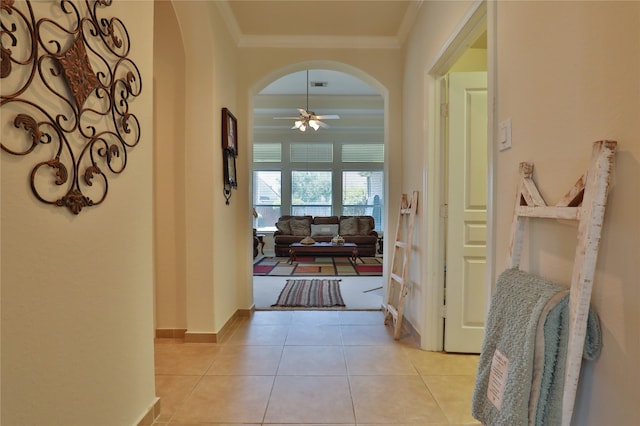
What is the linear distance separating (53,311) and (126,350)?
1.55 ft

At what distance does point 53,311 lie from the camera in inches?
39.5

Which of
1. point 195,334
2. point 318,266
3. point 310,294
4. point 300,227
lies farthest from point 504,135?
point 300,227

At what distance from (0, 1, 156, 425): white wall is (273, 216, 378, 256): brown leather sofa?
5726mm

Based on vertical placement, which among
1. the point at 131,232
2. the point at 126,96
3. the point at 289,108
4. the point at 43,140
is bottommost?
the point at 131,232

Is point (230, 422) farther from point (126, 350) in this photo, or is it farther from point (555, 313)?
point (555, 313)

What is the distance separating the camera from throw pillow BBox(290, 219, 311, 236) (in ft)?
24.6

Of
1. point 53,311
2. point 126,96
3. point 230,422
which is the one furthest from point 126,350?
point 126,96

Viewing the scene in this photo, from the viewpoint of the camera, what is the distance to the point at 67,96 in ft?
3.47

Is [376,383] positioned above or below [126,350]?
below

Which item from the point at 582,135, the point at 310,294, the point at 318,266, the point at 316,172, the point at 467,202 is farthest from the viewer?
the point at 316,172

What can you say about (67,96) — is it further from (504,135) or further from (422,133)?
(422,133)

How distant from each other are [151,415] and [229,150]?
78.3 inches

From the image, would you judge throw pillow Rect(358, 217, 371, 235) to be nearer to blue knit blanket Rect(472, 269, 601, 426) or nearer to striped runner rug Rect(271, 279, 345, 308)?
striped runner rug Rect(271, 279, 345, 308)

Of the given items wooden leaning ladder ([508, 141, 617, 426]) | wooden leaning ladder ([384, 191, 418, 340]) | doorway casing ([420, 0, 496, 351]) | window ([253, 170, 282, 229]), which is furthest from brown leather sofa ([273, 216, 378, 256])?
wooden leaning ladder ([508, 141, 617, 426])
